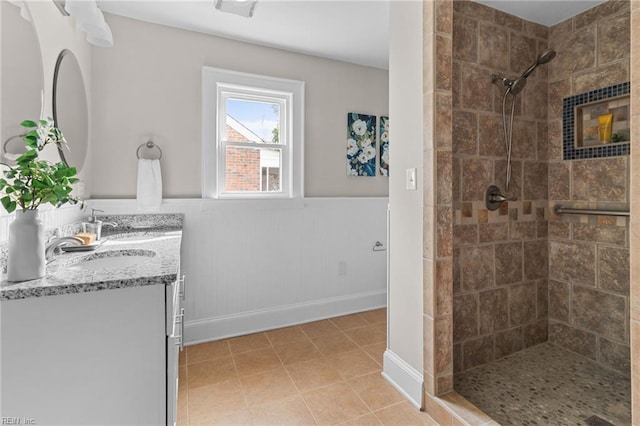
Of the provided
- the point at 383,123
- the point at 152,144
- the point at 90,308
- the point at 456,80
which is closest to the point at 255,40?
the point at 152,144

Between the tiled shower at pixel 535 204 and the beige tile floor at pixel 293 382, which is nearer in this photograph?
the beige tile floor at pixel 293 382

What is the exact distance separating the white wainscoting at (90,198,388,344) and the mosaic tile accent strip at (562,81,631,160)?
1.55 metres

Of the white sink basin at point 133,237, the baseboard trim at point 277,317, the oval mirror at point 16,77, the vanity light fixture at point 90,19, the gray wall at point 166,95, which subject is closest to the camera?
the oval mirror at point 16,77

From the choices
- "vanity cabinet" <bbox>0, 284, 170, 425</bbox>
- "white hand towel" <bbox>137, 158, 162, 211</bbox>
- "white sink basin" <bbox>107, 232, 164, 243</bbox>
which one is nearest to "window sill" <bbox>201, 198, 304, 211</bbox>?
"white hand towel" <bbox>137, 158, 162, 211</bbox>

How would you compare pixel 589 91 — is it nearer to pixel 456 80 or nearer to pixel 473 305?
pixel 456 80

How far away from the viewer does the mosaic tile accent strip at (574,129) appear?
1.91 metres

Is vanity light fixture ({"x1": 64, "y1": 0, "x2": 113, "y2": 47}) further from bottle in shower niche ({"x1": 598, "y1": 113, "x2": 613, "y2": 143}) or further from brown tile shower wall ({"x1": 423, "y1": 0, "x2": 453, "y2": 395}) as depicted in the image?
→ bottle in shower niche ({"x1": 598, "y1": 113, "x2": 613, "y2": 143})

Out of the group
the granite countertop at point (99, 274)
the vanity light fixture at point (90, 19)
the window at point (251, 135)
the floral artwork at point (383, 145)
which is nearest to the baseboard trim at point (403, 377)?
the granite countertop at point (99, 274)

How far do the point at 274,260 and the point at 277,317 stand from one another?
0.50 m

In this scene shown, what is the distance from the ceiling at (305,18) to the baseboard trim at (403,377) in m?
2.25

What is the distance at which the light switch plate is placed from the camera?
1716 mm

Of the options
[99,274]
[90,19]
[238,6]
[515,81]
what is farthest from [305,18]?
[99,274]

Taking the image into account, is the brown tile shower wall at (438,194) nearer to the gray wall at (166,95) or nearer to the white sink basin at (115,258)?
the white sink basin at (115,258)

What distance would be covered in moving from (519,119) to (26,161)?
2605 mm
